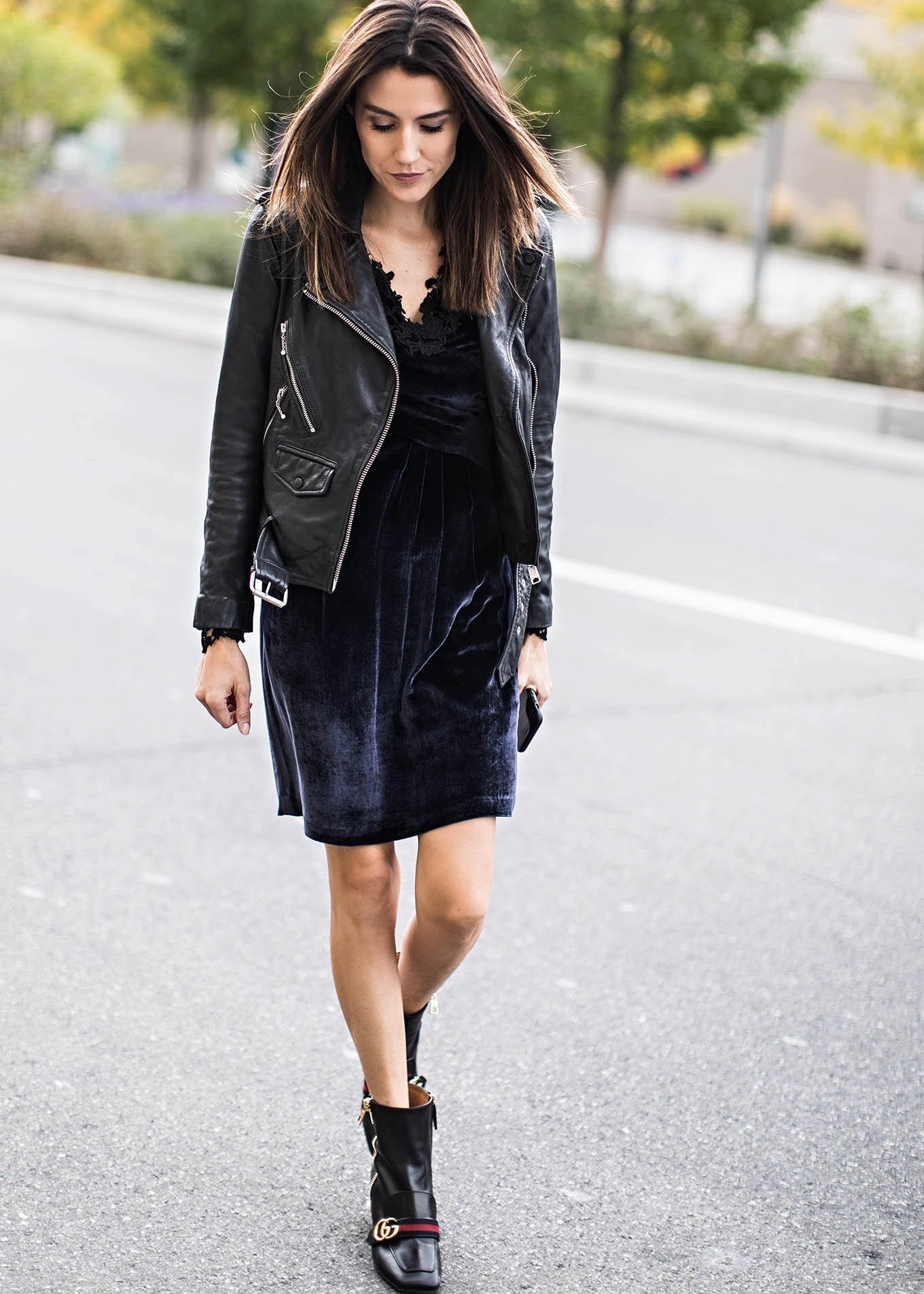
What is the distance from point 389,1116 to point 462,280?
1383mm

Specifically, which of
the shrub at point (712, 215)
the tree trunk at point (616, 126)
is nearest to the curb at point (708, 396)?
the tree trunk at point (616, 126)

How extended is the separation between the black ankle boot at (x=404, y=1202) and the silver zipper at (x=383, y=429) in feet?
2.98

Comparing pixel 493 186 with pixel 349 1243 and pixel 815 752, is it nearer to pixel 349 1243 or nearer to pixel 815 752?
pixel 349 1243

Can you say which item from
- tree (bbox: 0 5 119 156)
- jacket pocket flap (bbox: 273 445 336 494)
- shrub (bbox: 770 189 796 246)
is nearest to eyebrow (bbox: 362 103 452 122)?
jacket pocket flap (bbox: 273 445 336 494)

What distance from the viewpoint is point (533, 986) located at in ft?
12.4

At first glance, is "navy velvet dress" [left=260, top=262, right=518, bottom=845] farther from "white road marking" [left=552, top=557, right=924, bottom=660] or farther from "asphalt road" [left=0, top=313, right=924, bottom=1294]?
"white road marking" [left=552, top=557, right=924, bottom=660]

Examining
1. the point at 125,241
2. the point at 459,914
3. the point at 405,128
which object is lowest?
the point at 459,914

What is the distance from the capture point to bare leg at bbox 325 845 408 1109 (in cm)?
267

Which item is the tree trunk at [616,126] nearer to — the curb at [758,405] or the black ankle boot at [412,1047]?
the curb at [758,405]

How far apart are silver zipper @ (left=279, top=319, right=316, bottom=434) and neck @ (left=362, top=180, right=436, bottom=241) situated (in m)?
0.24

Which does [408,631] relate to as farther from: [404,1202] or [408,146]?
[404,1202]

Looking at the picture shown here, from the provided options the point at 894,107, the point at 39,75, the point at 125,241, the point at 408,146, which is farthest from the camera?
the point at 39,75

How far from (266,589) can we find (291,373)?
1.14ft

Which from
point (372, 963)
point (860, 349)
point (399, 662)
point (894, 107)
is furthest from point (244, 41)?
point (372, 963)
